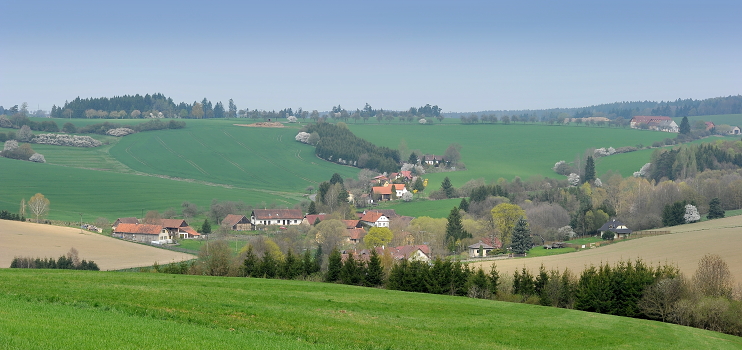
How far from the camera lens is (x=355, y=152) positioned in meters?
155

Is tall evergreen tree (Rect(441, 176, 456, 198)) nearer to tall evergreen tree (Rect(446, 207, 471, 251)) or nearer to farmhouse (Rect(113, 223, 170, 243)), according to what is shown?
tall evergreen tree (Rect(446, 207, 471, 251))

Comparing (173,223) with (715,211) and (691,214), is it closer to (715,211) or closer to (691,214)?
(691,214)

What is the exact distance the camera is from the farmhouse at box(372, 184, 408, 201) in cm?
12525

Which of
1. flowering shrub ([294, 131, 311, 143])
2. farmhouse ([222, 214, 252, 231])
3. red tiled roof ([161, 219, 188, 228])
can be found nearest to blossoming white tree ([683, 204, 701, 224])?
farmhouse ([222, 214, 252, 231])

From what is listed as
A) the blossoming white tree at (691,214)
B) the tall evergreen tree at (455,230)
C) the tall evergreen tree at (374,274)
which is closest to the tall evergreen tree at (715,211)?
the blossoming white tree at (691,214)

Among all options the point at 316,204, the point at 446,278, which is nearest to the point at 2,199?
the point at 316,204

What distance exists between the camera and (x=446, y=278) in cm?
4628

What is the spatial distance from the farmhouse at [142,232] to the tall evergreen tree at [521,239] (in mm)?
42458

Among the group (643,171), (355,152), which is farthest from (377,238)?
(643,171)

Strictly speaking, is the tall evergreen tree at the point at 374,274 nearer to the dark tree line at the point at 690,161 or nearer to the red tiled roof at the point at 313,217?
the red tiled roof at the point at 313,217

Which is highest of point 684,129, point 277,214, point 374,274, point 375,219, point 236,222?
point 684,129

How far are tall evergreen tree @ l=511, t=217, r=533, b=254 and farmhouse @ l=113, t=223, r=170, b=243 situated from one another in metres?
42.5

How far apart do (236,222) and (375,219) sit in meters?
19.8

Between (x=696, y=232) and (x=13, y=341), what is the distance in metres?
72.3
